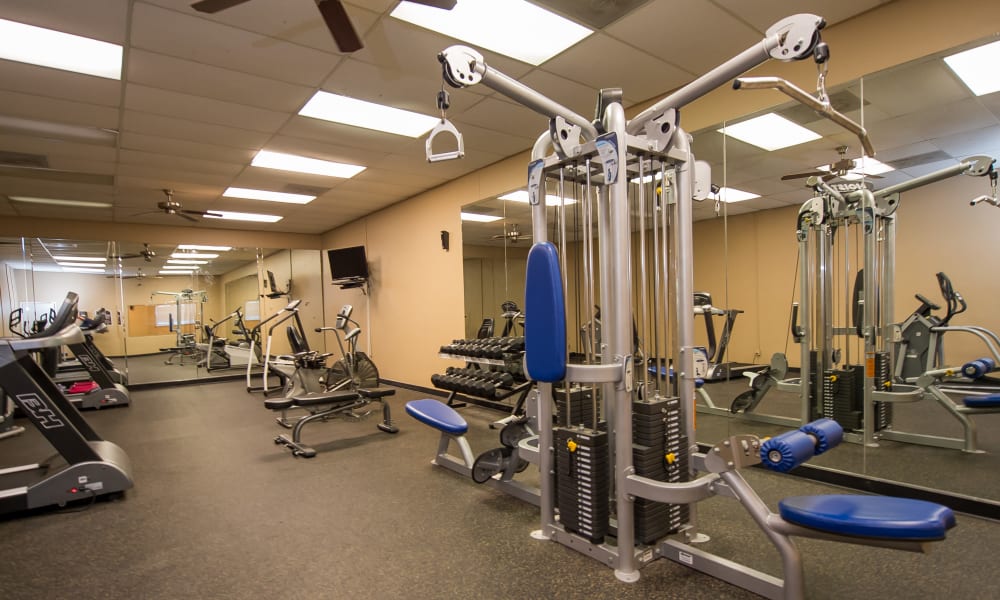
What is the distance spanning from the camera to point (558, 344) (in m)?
1.86

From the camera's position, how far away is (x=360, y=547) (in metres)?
2.19

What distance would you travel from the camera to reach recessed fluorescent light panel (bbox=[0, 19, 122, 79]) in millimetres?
2592

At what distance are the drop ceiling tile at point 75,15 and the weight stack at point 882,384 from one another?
188 inches

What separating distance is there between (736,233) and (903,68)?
169cm

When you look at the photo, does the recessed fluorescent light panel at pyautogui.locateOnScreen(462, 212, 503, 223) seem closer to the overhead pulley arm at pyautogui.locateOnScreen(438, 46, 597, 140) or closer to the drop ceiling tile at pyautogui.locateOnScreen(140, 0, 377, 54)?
the drop ceiling tile at pyautogui.locateOnScreen(140, 0, 377, 54)

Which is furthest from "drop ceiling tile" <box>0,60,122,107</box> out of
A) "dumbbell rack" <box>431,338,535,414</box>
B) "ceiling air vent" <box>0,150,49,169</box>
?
"dumbbell rack" <box>431,338,535,414</box>

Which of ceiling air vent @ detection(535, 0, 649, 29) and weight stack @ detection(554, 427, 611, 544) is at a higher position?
ceiling air vent @ detection(535, 0, 649, 29)

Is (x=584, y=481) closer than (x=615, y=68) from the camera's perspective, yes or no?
Yes

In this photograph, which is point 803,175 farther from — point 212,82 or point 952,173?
point 212,82

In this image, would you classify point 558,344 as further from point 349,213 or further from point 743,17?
point 349,213

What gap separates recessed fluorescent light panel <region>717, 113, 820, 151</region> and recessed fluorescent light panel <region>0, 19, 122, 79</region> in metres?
3.91

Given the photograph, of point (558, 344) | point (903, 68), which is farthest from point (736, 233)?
point (558, 344)

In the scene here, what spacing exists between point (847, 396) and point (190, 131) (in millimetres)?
5447

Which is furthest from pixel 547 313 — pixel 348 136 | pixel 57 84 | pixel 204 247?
pixel 204 247
